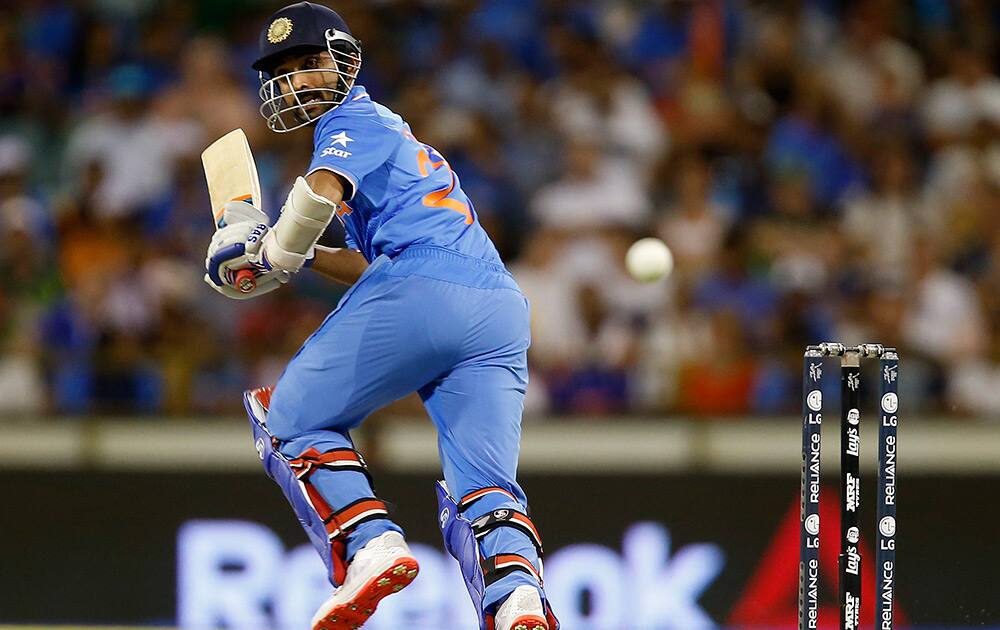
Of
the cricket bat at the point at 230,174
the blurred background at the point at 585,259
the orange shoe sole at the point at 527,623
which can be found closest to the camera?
the orange shoe sole at the point at 527,623

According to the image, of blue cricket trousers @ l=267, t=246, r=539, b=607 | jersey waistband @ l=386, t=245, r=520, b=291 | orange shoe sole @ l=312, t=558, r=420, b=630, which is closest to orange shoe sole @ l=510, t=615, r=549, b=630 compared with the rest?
blue cricket trousers @ l=267, t=246, r=539, b=607

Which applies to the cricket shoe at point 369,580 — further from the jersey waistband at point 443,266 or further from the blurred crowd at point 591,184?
the blurred crowd at point 591,184

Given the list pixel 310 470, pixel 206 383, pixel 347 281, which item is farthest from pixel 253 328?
pixel 310 470

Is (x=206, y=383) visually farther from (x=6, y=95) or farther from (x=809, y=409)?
(x=809, y=409)

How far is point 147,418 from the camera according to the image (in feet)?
24.8

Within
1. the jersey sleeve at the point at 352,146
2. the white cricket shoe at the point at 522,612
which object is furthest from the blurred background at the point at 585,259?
the jersey sleeve at the point at 352,146

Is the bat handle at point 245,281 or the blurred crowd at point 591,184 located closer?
the bat handle at point 245,281

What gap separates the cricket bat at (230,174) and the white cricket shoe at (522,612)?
1.48 metres

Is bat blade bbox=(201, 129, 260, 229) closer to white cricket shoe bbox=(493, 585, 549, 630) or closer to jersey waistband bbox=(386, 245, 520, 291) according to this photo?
jersey waistband bbox=(386, 245, 520, 291)

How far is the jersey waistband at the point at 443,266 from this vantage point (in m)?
4.40

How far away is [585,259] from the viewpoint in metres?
8.23

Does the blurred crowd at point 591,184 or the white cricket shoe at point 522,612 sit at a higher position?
the blurred crowd at point 591,184

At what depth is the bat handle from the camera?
460 cm

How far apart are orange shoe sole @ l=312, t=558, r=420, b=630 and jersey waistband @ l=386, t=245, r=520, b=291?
0.82 metres
